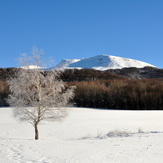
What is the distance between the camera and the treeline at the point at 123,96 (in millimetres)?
67062

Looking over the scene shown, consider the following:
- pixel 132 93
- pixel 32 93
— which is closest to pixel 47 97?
pixel 32 93

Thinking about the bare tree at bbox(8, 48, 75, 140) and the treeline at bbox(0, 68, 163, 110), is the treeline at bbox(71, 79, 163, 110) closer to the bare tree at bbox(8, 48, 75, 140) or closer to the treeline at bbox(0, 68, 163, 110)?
the treeline at bbox(0, 68, 163, 110)

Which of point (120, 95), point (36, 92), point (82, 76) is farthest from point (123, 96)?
point (82, 76)

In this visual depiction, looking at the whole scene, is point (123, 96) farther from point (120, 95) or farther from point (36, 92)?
point (36, 92)

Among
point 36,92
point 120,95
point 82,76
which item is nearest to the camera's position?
point 36,92

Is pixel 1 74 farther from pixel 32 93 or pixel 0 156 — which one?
pixel 0 156

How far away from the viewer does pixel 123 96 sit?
69000mm

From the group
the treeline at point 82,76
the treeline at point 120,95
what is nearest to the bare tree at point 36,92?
the treeline at point 120,95

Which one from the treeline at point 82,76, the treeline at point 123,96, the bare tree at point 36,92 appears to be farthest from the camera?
the treeline at point 82,76

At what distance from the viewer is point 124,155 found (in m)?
9.30

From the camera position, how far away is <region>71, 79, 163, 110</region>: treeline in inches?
2640

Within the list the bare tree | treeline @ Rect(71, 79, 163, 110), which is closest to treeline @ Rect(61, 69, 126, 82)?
treeline @ Rect(71, 79, 163, 110)

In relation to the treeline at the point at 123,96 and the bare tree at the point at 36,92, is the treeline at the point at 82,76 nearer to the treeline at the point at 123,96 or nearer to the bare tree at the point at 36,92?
the treeline at the point at 123,96

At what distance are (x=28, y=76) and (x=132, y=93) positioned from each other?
5328 cm
